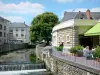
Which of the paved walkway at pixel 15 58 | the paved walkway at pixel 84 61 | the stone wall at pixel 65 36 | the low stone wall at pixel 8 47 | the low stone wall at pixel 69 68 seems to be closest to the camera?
the paved walkway at pixel 84 61

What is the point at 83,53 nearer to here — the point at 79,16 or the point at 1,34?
the point at 79,16

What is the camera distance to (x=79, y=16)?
37.9 meters

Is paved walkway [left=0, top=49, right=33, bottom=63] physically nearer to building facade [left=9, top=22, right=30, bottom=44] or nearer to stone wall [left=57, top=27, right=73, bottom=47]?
stone wall [left=57, top=27, right=73, bottom=47]

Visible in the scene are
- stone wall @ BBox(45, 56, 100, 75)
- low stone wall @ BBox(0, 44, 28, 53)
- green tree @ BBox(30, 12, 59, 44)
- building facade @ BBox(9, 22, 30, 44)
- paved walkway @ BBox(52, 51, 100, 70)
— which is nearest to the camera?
paved walkway @ BBox(52, 51, 100, 70)

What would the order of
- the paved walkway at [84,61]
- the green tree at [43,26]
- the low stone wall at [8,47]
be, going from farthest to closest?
the green tree at [43,26]
the low stone wall at [8,47]
the paved walkway at [84,61]

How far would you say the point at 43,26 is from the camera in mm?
62250

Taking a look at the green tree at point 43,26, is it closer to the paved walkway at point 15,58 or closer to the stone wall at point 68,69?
the paved walkway at point 15,58

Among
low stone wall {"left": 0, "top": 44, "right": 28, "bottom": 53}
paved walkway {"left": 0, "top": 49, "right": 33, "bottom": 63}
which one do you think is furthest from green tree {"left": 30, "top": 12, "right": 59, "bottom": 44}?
paved walkway {"left": 0, "top": 49, "right": 33, "bottom": 63}

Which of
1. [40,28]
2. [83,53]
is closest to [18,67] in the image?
[83,53]

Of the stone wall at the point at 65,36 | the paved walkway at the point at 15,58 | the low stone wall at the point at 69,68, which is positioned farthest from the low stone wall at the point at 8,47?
the low stone wall at the point at 69,68

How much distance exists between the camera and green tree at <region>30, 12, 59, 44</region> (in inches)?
2440

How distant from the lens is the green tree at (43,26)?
2440 inches

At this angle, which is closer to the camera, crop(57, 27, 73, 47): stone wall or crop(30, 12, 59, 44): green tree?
crop(57, 27, 73, 47): stone wall

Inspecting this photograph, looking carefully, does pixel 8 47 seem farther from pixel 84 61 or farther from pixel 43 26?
pixel 84 61
